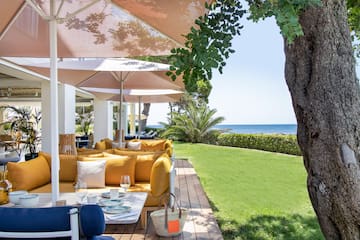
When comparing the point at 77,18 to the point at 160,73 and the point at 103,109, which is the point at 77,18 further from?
the point at 103,109

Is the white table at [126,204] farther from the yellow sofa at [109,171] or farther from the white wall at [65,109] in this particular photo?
the white wall at [65,109]

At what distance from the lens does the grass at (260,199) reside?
4.83 meters

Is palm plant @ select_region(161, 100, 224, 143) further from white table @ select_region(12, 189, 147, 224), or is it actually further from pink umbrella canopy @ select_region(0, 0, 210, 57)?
white table @ select_region(12, 189, 147, 224)

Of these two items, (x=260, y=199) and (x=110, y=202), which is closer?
(x=110, y=202)

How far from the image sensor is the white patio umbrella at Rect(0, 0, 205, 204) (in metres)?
3.63

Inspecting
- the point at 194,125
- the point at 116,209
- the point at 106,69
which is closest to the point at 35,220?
the point at 116,209

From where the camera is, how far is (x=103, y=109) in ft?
58.3

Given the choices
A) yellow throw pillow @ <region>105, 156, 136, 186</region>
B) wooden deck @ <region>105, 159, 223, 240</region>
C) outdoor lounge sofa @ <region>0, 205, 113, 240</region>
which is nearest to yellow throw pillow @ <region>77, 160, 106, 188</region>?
yellow throw pillow @ <region>105, 156, 136, 186</region>

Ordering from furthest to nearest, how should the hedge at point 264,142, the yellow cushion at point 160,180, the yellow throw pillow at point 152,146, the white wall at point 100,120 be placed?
the white wall at point 100,120, the hedge at point 264,142, the yellow throw pillow at point 152,146, the yellow cushion at point 160,180

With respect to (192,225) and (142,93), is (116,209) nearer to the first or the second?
(192,225)

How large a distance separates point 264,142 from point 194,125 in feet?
16.6

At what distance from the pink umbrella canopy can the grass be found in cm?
279

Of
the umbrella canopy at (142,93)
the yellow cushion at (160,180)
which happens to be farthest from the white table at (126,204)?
the umbrella canopy at (142,93)

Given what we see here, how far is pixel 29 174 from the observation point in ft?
17.0
